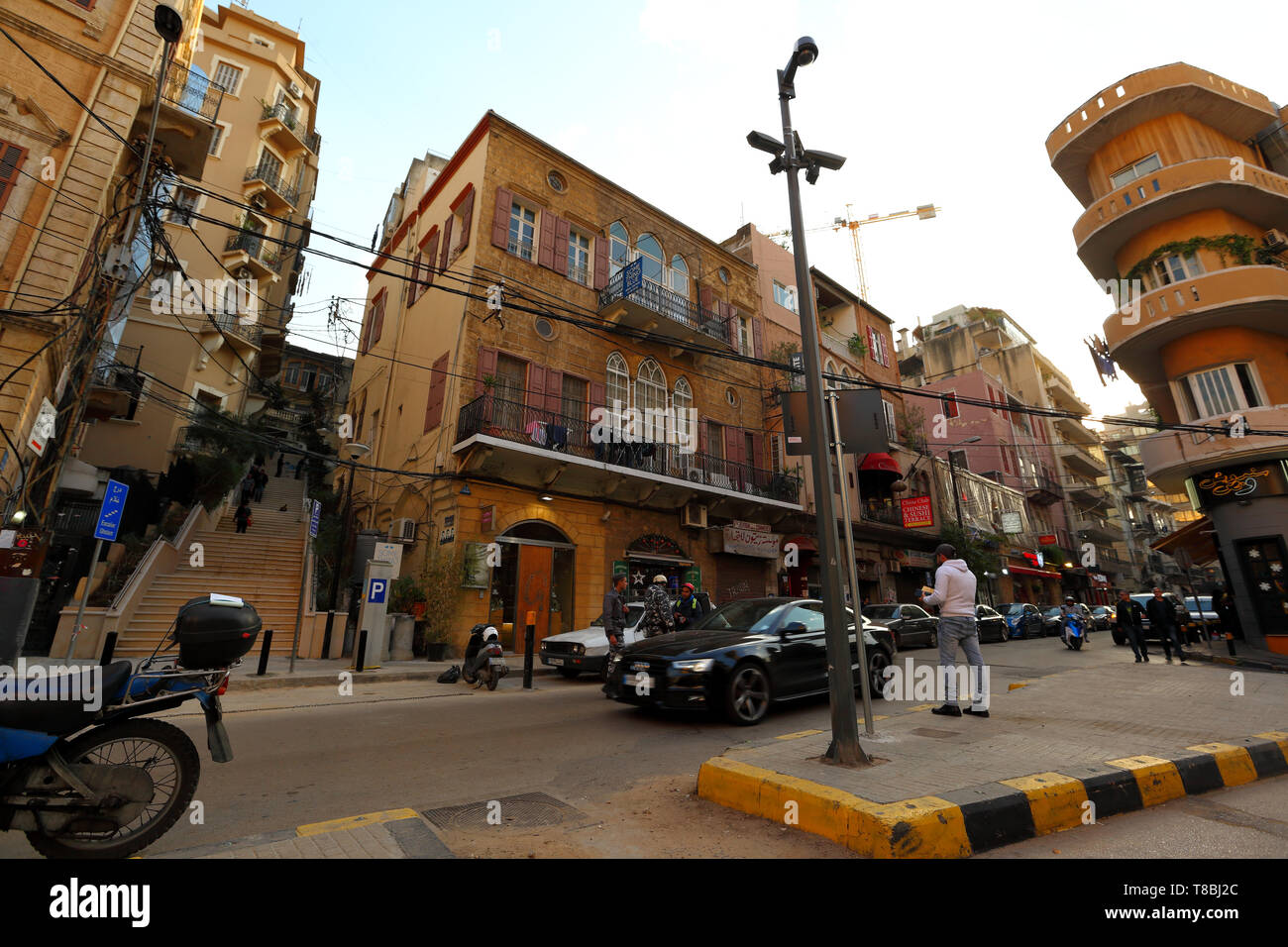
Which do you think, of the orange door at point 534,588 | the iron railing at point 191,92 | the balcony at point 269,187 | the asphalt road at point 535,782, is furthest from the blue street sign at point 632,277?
the balcony at point 269,187

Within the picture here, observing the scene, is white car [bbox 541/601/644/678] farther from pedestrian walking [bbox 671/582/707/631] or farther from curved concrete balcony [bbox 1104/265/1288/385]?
curved concrete balcony [bbox 1104/265/1288/385]

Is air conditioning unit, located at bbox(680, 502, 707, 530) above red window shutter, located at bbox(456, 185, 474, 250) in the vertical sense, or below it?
below

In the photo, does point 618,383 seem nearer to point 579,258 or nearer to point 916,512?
point 579,258

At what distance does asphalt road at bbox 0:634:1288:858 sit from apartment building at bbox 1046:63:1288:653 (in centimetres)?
1514

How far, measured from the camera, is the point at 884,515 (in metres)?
26.4

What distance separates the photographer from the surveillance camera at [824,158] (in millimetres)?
5977

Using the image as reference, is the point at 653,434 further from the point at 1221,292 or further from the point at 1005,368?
the point at 1005,368

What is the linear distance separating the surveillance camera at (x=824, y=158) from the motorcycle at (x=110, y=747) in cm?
631

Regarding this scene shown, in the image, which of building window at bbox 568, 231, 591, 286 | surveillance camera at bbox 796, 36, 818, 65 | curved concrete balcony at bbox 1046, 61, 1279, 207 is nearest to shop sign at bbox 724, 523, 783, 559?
building window at bbox 568, 231, 591, 286

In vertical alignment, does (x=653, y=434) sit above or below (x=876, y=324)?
below

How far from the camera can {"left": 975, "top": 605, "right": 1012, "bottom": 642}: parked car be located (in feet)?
66.7
